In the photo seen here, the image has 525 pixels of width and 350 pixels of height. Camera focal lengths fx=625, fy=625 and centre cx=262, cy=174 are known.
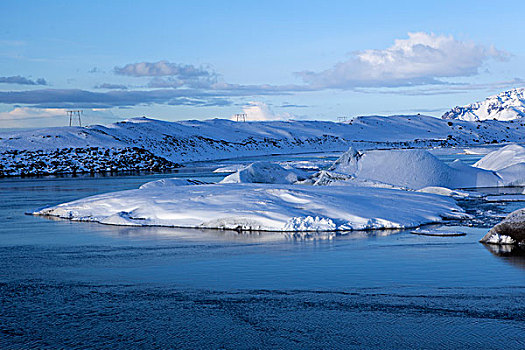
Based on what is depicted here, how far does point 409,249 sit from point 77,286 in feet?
20.1

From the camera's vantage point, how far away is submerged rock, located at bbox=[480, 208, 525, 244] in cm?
1214

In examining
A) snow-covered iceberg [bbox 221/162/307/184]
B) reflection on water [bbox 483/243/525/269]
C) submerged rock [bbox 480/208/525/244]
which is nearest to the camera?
reflection on water [bbox 483/243/525/269]

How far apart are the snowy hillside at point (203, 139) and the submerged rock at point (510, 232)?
40723mm

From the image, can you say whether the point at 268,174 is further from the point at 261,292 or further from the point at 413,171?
the point at 261,292

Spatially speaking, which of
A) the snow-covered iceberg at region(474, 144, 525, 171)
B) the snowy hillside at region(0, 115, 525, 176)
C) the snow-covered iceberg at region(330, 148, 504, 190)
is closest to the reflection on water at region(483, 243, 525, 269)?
the snow-covered iceberg at region(330, 148, 504, 190)

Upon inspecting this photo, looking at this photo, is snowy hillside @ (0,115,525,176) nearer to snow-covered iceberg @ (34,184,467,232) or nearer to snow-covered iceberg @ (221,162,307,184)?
snow-covered iceberg @ (221,162,307,184)

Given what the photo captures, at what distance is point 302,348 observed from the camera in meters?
6.52

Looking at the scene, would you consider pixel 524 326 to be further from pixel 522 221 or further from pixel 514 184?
pixel 514 184

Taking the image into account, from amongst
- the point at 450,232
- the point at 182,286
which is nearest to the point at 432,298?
the point at 182,286

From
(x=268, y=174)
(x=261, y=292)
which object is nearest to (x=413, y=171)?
(x=268, y=174)

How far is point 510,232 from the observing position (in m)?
12.3

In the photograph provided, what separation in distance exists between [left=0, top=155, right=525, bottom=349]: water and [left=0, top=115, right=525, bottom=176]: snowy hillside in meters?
A: 37.9

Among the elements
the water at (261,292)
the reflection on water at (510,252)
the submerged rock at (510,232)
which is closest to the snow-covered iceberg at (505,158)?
the water at (261,292)

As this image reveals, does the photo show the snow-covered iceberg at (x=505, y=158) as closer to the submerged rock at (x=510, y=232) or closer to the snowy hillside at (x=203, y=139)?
the submerged rock at (x=510, y=232)
